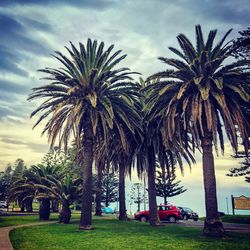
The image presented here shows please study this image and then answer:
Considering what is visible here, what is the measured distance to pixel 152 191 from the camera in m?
26.1

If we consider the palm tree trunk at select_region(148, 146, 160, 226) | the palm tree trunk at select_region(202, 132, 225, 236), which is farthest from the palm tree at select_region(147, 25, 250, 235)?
the palm tree trunk at select_region(148, 146, 160, 226)

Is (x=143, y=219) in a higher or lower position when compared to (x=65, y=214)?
lower

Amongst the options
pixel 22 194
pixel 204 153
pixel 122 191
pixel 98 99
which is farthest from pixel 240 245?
pixel 22 194

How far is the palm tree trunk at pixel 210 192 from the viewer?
17316 mm

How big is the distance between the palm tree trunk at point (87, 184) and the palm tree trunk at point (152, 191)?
6282 millimetres

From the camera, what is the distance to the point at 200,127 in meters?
18.6

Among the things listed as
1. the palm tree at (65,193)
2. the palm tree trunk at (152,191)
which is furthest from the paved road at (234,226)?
the palm tree at (65,193)

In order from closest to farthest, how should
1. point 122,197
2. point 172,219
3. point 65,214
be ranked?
point 65,214 < point 122,197 < point 172,219

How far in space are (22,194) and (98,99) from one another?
50.6ft

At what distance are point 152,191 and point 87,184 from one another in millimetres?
6661

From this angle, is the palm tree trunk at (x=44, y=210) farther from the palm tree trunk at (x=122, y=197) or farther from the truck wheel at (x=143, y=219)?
the truck wheel at (x=143, y=219)

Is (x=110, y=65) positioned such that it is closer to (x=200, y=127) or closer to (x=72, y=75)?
(x=72, y=75)

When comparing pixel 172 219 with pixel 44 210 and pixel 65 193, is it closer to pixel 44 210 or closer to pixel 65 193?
pixel 65 193

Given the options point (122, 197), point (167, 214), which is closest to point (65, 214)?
point (122, 197)
